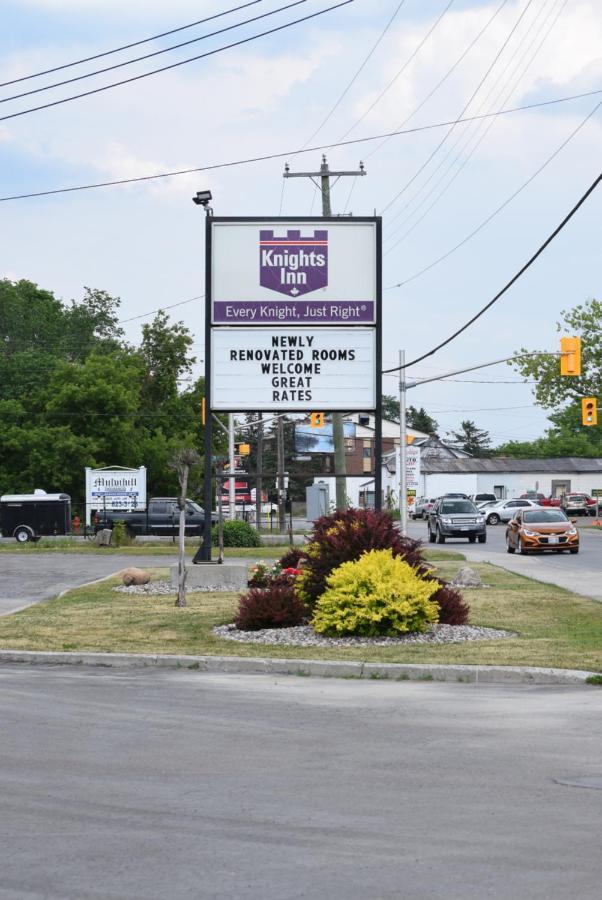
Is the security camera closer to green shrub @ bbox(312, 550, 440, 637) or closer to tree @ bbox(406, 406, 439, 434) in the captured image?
green shrub @ bbox(312, 550, 440, 637)

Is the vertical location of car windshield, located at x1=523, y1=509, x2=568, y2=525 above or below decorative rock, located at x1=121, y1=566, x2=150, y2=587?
above

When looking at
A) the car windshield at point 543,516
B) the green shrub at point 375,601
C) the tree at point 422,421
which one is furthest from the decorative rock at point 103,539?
the tree at point 422,421

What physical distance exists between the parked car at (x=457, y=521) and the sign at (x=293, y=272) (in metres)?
29.9

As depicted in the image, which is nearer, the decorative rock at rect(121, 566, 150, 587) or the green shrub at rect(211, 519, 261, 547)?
the decorative rock at rect(121, 566, 150, 587)

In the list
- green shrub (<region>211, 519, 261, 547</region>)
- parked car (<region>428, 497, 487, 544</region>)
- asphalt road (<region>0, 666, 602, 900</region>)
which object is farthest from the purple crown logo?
parked car (<region>428, 497, 487, 544</region>)

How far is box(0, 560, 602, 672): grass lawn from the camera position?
45.3 feet

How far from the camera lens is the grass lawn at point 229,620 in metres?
13.8

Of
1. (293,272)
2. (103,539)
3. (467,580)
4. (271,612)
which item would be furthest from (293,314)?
(103,539)

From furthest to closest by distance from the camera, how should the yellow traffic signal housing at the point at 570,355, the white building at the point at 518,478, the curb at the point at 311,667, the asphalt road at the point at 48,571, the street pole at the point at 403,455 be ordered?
the white building at the point at 518,478 → the yellow traffic signal housing at the point at 570,355 → the street pole at the point at 403,455 → the asphalt road at the point at 48,571 → the curb at the point at 311,667

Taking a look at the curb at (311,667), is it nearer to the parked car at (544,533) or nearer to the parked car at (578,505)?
the parked car at (544,533)

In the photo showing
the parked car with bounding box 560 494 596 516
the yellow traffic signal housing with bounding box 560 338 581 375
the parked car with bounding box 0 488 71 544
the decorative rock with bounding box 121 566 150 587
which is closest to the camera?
the decorative rock with bounding box 121 566 150 587

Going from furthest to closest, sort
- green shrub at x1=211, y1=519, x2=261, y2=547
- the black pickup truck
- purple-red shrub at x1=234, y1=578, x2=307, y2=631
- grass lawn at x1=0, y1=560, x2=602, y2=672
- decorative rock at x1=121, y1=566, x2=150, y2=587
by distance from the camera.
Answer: the black pickup truck → green shrub at x1=211, y1=519, x2=261, y2=547 → decorative rock at x1=121, y1=566, x2=150, y2=587 → purple-red shrub at x1=234, y1=578, x2=307, y2=631 → grass lawn at x1=0, y1=560, x2=602, y2=672

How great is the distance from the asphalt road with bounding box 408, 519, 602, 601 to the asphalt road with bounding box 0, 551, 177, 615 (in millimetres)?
9385

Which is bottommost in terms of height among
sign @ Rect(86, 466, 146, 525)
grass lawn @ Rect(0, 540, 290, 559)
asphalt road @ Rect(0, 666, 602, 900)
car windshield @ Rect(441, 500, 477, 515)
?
asphalt road @ Rect(0, 666, 602, 900)
